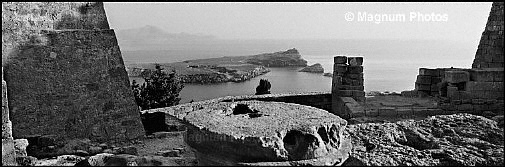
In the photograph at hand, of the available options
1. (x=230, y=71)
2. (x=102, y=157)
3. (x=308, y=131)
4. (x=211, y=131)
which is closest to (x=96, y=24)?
(x=102, y=157)

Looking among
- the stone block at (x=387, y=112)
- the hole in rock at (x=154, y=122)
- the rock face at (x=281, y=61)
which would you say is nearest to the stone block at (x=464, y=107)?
the stone block at (x=387, y=112)

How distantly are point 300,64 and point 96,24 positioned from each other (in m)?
48.6

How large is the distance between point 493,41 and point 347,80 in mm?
3783

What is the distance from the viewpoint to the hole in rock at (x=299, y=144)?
5832 millimetres

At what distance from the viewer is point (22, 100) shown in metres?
9.32

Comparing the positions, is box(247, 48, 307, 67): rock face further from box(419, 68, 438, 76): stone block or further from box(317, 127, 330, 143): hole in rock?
box(317, 127, 330, 143): hole in rock

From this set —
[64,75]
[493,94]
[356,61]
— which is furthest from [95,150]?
[493,94]

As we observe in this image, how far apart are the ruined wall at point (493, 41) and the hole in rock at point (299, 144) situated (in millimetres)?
8910

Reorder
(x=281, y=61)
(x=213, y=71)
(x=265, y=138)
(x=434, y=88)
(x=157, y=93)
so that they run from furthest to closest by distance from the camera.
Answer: (x=281, y=61)
(x=213, y=71)
(x=157, y=93)
(x=434, y=88)
(x=265, y=138)

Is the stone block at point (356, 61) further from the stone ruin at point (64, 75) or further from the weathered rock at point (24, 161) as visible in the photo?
the weathered rock at point (24, 161)

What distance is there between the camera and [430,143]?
6.88m

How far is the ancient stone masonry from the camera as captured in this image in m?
9.23

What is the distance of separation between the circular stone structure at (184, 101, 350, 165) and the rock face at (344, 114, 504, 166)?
0.40 m

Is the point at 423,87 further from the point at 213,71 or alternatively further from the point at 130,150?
the point at 213,71
